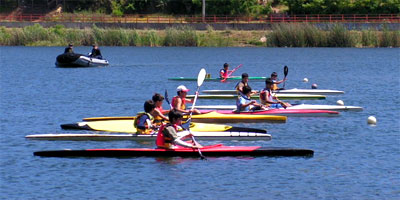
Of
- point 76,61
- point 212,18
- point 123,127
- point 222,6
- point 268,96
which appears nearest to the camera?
point 123,127

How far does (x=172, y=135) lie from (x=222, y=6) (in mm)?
82290

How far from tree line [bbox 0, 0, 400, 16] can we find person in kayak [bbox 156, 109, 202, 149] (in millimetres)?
75888

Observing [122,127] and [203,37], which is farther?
[203,37]

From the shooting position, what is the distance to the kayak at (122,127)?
24.2m

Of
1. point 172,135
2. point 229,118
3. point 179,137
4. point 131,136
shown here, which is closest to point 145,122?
point 131,136

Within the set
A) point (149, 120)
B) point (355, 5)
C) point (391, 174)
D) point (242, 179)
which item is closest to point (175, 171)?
point (242, 179)

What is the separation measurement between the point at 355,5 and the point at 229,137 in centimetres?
7400

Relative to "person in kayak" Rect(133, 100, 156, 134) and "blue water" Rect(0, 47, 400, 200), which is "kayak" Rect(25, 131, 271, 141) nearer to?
"blue water" Rect(0, 47, 400, 200)

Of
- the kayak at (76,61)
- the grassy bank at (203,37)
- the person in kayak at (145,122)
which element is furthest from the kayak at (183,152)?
the grassy bank at (203,37)

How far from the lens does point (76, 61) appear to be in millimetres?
57219

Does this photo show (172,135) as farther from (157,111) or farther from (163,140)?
(157,111)

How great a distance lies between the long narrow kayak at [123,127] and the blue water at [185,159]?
0.56m

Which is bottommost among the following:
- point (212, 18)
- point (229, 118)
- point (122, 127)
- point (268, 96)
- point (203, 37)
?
point (203, 37)

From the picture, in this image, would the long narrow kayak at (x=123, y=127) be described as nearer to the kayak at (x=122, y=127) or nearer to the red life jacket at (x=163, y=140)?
the kayak at (x=122, y=127)
